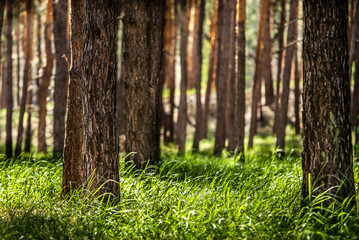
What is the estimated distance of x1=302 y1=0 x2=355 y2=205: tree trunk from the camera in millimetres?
4188

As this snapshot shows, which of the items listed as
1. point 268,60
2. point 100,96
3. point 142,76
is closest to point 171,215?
point 100,96

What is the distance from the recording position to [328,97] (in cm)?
421

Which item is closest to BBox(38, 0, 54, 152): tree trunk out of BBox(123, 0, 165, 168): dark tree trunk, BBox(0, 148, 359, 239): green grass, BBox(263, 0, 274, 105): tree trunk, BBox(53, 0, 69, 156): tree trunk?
BBox(53, 0, 69, 156): tree trunk

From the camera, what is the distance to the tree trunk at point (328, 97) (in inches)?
165

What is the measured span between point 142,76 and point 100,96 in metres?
2.19

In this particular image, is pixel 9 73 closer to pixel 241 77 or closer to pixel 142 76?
pixel 241 77

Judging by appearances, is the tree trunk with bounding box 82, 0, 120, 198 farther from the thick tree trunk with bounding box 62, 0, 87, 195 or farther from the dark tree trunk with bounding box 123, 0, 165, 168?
the dark tree trunk with bounding box 123, 0, 165, 168

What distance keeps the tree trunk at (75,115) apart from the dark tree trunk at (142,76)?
61.6 inches

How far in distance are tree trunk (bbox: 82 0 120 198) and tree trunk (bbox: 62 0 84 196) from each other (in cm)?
42

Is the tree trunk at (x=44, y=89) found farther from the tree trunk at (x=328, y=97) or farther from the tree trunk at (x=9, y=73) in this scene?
the tree trunk at (x=328, y=97)

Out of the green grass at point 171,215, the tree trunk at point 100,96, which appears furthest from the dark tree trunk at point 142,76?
the tree trunk at point 100,96

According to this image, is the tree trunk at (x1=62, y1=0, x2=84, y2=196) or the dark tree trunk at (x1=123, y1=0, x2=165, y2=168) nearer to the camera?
the tree trunk at (x1=62, y1=0, x2=84, y2=196)

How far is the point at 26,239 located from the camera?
383 centimetres

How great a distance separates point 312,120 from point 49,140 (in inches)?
713
